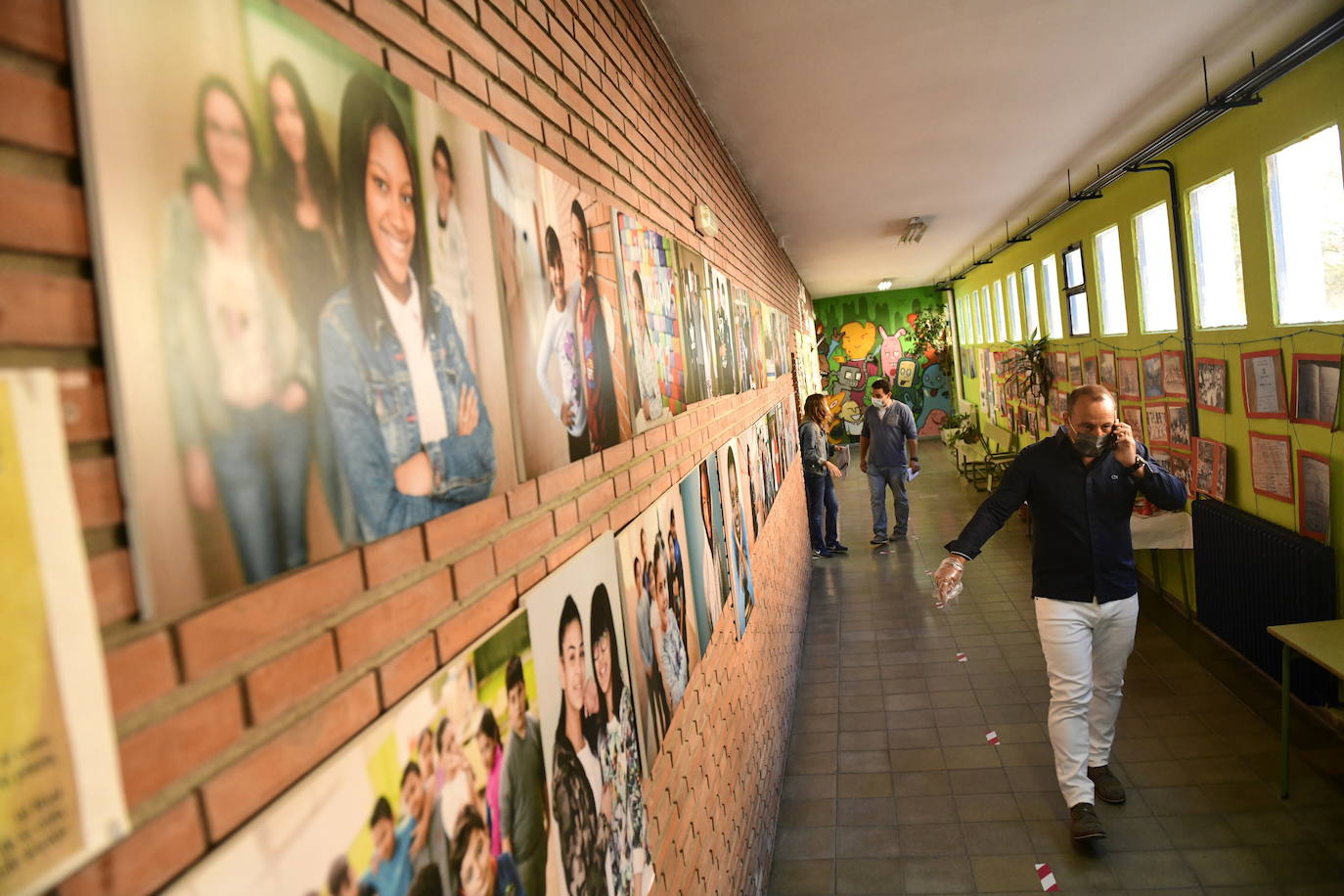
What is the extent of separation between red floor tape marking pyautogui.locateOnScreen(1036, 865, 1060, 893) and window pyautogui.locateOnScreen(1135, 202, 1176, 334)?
460 centimetres

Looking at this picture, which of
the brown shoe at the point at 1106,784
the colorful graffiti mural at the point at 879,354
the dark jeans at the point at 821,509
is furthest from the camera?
the colorful graffiti mural at the point at 879,354

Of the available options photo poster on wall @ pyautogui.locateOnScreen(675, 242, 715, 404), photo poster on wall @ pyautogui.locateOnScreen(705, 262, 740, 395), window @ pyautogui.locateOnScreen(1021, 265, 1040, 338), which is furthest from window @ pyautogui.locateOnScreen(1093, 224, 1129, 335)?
photo poster on wall @ pyautogui.locateOnScreen(675, 242, 715, 404)

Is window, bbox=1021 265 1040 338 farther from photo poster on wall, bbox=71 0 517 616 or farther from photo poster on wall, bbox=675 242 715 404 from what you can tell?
photo poster on wall, bbox=71 0 517 616

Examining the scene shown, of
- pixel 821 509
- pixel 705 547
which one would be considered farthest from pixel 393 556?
pixel 821 509

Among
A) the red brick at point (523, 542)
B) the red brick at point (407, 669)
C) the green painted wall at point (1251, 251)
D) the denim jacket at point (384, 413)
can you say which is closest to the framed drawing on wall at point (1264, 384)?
the green painted wall at point (1251, 251)

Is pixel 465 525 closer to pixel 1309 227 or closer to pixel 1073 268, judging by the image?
pixel 1309 227

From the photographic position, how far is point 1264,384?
17.1 feet

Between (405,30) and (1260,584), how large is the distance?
6.00 meters

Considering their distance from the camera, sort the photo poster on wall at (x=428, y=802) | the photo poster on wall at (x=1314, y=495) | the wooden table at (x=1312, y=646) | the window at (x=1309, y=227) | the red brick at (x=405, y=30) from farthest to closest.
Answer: the photo poster on wall at (x=1314, y=495)
the window at (x=1309, y=227)
the wooden table at (x=1312, y=646)
the red brick at (x=405, y=30)
the photo poster on wall at (x=428, y=802)

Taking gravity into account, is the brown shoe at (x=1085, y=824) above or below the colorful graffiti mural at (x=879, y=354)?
below

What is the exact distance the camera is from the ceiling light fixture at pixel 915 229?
944 centimetres

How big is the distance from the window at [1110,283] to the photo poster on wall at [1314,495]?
10.3ft

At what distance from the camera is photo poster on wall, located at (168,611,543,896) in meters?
0.76

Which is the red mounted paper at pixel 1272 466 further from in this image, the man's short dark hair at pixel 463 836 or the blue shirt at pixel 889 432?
the man's short dark hair at pixel 463 836
